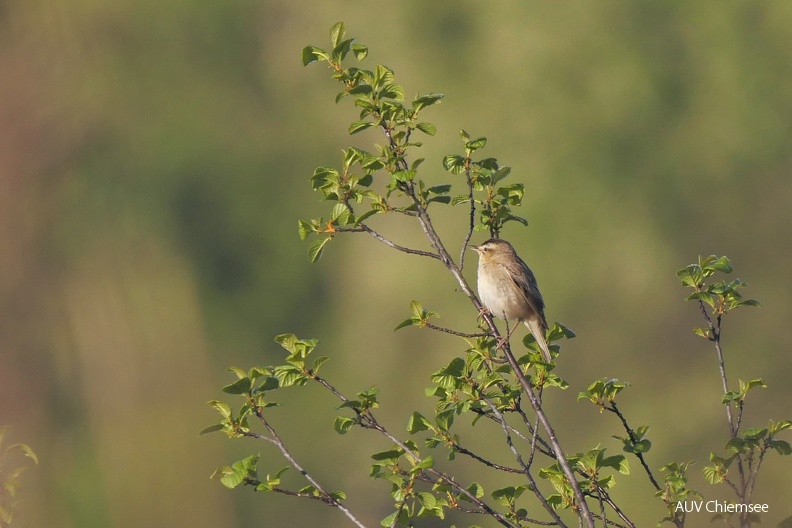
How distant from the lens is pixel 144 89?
62.6ft

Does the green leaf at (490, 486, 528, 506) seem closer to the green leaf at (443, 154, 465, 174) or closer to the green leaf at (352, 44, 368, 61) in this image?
A: the green leaf at (443, 154, 465, 174)

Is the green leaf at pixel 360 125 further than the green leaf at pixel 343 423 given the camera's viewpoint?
Yes

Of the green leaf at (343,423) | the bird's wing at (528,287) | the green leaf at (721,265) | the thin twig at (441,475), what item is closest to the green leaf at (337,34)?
the thin twig at (441,475)

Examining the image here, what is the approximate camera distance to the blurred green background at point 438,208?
1445 centimetres

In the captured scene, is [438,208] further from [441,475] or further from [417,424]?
[441,475]

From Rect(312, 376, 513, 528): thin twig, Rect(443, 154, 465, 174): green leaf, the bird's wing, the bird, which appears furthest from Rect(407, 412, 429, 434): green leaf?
the bird's wing

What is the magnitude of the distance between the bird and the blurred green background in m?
5.79

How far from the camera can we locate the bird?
6.32 meters

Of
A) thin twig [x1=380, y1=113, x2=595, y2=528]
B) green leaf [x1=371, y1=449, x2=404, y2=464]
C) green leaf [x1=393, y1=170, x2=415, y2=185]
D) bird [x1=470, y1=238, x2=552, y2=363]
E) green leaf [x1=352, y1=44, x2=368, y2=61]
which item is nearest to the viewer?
thin twig [x1=380, y1=113, x2=595, y2=528]

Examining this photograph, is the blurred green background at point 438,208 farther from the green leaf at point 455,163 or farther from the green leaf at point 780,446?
the green leaf at point 780,446

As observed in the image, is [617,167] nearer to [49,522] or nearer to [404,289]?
[404,289]

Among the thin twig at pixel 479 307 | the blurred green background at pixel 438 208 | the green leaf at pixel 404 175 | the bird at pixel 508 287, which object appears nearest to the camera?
the thin twig at pixel 479 307

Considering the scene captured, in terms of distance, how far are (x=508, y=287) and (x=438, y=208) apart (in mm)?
A: 9342

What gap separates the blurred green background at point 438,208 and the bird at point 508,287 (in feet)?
19.0
